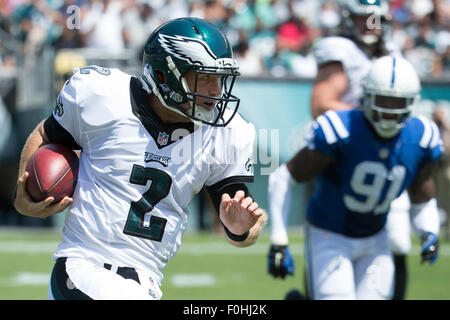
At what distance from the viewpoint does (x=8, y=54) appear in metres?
11.7

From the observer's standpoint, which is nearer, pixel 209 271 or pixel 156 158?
pixel 156 158

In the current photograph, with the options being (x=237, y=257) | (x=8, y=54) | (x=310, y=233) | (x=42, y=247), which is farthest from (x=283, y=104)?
(x=310, y=233)

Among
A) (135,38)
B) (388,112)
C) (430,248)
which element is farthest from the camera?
(135,38)

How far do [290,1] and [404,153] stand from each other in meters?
8.67

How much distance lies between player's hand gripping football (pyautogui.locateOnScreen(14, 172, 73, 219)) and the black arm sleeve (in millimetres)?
232

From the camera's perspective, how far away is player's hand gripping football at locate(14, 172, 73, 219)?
306 cm

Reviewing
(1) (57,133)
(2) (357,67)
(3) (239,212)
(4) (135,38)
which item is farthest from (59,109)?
(4) (135,38)

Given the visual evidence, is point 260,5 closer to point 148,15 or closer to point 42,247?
point 148,15

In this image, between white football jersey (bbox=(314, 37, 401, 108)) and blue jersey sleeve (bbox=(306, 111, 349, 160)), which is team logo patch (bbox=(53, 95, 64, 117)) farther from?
white football jersey (bbox=(314, 37, 401, 108))

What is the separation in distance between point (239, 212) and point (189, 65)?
59 centimetres

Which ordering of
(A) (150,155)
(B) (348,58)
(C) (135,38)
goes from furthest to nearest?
(C) (135,38)
(B) (348,58)
(A) (150,155)

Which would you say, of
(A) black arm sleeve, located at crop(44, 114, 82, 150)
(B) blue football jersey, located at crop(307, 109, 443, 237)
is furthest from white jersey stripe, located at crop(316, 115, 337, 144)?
(A) black arm sleeve, located at crop(44, 114, 82, 150)

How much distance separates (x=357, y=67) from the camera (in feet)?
16.3

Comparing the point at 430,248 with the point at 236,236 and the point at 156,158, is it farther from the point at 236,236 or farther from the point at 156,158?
the point at 156,158
